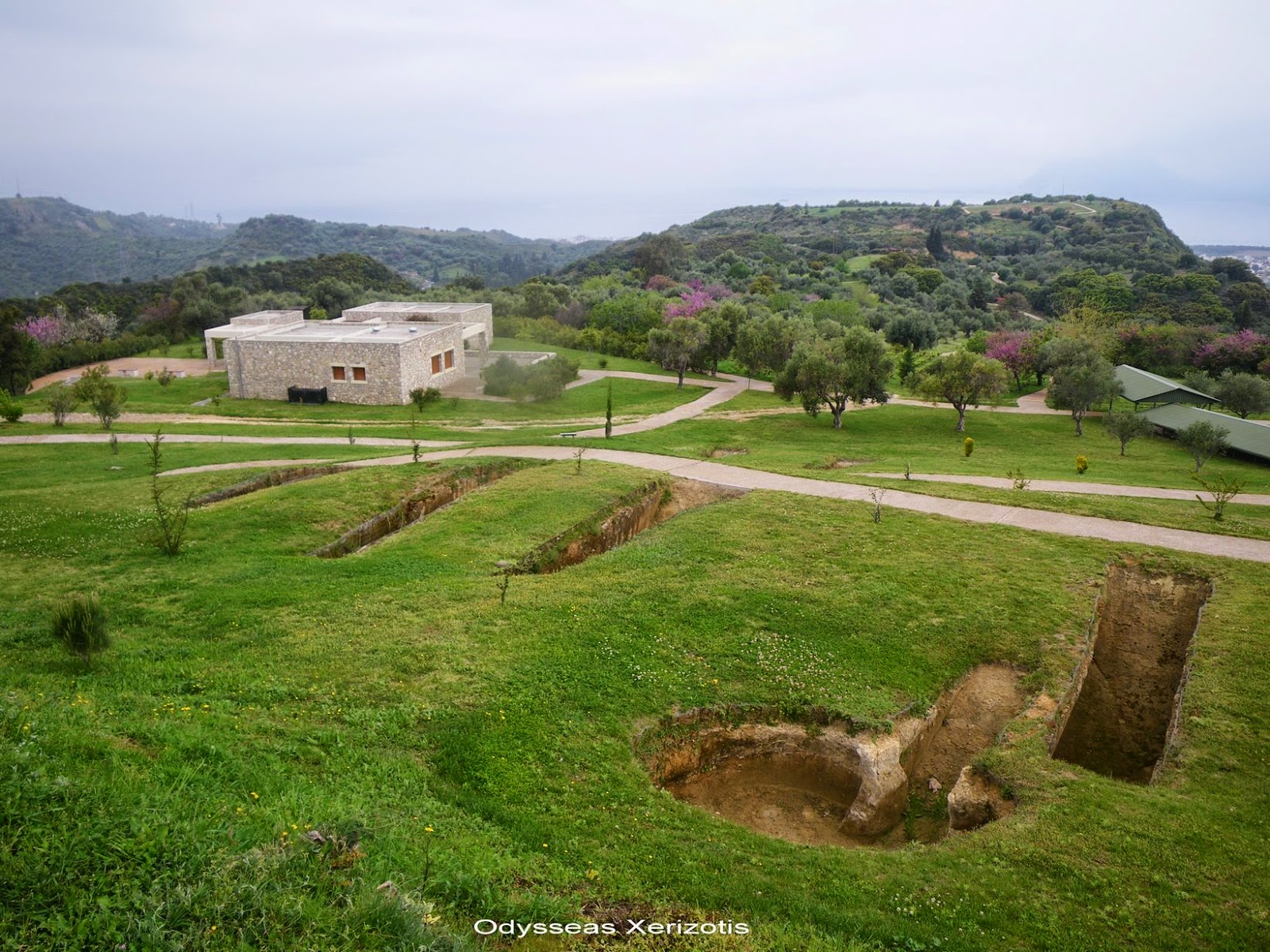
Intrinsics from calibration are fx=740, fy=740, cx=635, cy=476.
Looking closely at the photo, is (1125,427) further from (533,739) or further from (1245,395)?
(533,739)

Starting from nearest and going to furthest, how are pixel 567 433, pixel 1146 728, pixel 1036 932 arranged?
pixel 1036 932 < pixel 1146 728 < pixel 567 433

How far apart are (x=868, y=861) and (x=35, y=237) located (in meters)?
183

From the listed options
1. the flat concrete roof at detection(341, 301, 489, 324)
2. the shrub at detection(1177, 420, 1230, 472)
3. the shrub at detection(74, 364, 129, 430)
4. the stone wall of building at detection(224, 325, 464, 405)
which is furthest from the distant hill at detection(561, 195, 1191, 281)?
the shrub at detection(74, 364, 129, 430)

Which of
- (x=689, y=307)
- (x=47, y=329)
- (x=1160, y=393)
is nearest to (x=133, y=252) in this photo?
(x=47, y=329)

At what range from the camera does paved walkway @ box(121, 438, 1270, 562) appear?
16766 millimetres

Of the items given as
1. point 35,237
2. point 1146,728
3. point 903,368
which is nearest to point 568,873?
point 1146,728

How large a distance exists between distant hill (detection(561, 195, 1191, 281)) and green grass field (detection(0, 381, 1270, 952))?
3864 inches

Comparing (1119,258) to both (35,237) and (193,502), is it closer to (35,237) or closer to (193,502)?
(193,502)

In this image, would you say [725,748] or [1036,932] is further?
[725,748]

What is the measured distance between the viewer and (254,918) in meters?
5.12

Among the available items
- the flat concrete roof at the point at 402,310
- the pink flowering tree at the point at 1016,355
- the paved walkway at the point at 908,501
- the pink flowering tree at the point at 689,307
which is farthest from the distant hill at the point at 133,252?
the paved walkway at the point at 908,501

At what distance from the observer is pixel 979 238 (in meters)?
132

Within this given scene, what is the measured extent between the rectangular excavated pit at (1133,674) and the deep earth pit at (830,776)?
75.8 inches

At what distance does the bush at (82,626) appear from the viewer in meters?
9.71
